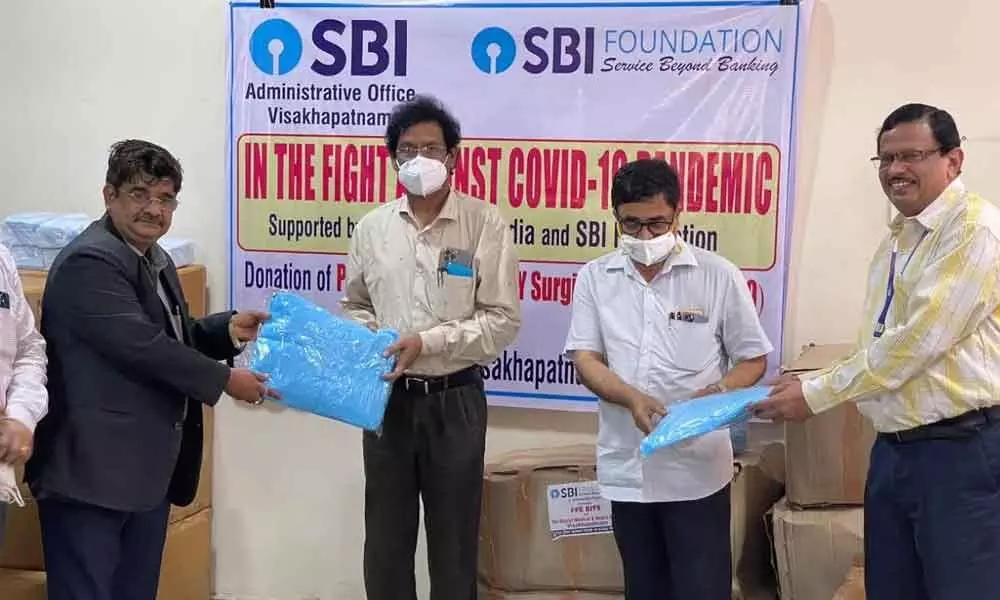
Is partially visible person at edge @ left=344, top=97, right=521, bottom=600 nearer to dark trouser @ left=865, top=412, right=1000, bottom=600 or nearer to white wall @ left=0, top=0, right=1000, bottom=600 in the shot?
white wall @ left=0, top=0, right=1000, bottom=600

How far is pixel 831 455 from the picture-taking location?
2.69 m

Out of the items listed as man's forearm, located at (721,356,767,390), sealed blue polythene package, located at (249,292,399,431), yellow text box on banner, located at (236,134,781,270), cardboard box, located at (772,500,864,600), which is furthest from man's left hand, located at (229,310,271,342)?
cardboard box, located at (772,500,864,600)

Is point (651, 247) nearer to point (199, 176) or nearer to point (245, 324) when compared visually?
point (245, 324)

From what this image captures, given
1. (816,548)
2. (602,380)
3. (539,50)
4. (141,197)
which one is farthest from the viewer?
(539,50)

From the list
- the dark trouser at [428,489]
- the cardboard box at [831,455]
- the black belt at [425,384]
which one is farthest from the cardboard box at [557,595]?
the black belt at [425,384]

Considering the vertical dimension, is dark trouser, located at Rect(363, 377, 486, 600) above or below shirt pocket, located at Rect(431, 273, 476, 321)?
below

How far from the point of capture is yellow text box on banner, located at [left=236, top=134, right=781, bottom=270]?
2.97m

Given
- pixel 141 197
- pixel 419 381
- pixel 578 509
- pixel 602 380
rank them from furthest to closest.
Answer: pixel 578 509
pixel 419 381
pixel 602 380
pixel 141 197

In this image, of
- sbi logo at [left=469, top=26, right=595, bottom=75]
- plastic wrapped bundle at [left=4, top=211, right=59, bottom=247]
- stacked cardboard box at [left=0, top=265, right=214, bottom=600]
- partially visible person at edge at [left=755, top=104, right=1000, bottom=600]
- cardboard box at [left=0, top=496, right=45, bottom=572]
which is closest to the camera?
partially visible person at edge at [left=755, top=104, right=1000, bottom=600]

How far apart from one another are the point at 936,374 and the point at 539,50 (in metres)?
1.58

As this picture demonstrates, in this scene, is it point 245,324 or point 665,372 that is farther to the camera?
point 245,324

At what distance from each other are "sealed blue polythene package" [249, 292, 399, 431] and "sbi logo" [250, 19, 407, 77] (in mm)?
1064

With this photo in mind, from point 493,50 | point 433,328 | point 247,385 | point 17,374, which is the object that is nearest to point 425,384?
point 433,328

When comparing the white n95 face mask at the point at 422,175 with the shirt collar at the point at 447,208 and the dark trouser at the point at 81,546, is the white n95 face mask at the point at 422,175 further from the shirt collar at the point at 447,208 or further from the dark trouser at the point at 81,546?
the dark trouser at the point at 81,546
